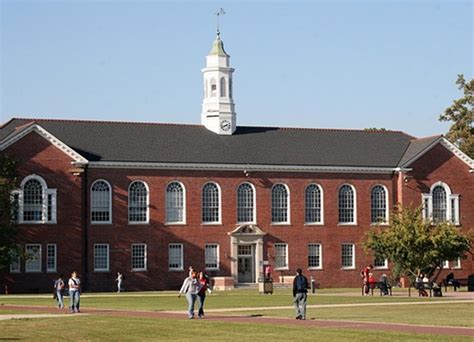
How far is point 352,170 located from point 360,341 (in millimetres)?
55386

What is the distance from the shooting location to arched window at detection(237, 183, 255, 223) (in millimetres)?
83062

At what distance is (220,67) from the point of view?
87812 mm

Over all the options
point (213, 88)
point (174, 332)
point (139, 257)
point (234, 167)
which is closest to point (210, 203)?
point (234, 167)

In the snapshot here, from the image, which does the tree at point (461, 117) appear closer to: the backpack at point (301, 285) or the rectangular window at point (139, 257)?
the rectangular window at point (139, 257)

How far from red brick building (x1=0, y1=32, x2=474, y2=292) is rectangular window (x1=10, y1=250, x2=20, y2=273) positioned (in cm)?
16

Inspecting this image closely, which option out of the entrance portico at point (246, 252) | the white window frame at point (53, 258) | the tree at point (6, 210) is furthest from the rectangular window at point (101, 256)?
the entrance portico at point (246, 252)

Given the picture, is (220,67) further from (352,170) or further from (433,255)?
(433,255)

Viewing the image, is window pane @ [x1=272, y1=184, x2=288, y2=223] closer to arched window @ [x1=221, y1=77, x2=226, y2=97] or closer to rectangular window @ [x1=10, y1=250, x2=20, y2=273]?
arched window @ [x1=221, y1=77, x2=226, y2=97]

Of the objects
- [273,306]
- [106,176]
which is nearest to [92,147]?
[106,176]

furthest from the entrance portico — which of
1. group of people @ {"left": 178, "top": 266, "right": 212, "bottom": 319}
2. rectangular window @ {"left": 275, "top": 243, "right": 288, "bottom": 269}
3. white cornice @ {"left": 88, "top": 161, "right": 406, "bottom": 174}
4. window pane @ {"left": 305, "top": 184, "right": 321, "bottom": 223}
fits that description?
group of people @ {"left": 178, "top": 266, "right": 212, "bottom": 319}

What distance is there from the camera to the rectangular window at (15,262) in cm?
7162

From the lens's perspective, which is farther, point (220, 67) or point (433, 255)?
point (220, 67)

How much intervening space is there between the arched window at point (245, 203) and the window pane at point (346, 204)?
21.5 ft

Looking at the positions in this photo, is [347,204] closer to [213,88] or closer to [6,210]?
[213,88]
